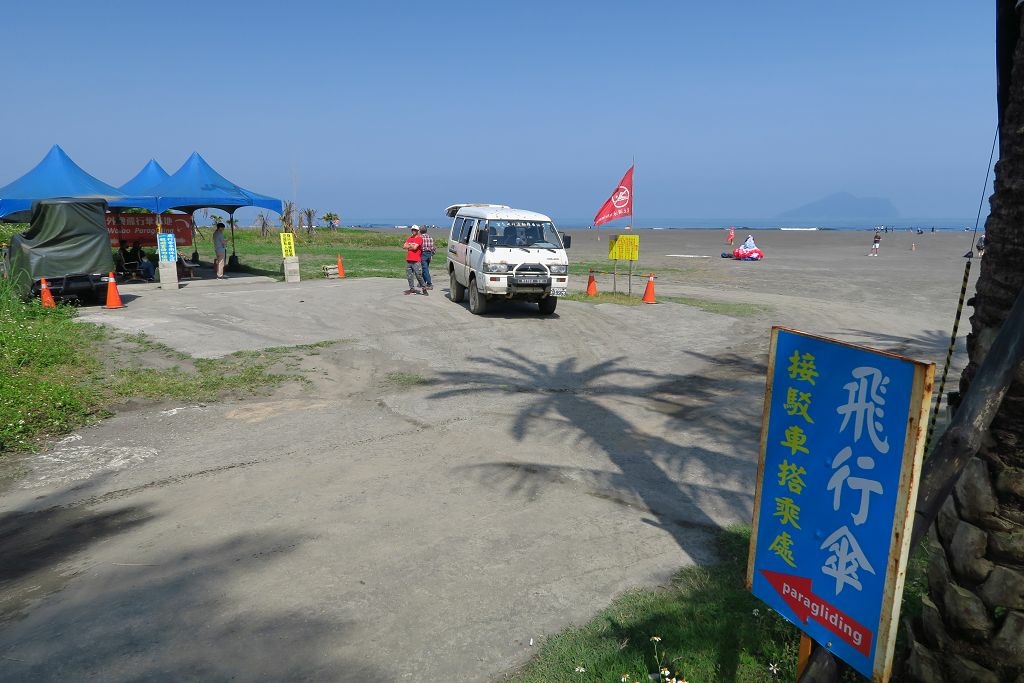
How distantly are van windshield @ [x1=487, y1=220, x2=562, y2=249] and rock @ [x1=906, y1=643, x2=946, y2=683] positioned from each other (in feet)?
42.2

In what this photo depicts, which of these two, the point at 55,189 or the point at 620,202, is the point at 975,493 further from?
the point at 55,189

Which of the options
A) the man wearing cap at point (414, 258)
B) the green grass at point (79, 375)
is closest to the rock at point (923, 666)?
the green grass at point (79, 375)

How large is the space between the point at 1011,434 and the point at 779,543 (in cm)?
99

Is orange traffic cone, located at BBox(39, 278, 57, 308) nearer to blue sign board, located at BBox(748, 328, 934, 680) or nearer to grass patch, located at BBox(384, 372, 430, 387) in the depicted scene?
grass patch, located at BBox(384, 372, 430, 387)

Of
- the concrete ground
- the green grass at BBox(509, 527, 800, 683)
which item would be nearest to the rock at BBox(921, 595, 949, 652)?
the green grass at BBox(509, 527, 800, 683)

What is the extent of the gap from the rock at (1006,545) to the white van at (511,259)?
40.3 ft

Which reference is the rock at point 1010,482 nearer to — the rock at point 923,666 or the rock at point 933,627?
the rock at point 933,627

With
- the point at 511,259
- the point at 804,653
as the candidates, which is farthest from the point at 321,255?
the point at 804,653

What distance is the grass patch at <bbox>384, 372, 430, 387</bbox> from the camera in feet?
32.9

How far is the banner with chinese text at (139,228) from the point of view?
2269cm

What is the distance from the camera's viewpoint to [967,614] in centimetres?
266

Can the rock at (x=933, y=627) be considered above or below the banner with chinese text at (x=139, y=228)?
below

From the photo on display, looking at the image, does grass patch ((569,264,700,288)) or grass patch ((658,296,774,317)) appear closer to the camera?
grass patch ((658,296,774,317))

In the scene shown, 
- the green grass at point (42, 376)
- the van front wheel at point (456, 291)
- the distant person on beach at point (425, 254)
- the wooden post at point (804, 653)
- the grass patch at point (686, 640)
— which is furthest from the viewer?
the distant person on beach at point (425, 254)
